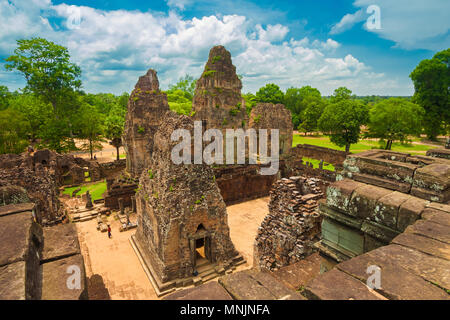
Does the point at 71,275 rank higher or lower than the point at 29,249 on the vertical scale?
lower

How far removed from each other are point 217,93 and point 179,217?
1515 centimetres

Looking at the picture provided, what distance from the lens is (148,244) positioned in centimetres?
1081

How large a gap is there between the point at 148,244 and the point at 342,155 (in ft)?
81.4

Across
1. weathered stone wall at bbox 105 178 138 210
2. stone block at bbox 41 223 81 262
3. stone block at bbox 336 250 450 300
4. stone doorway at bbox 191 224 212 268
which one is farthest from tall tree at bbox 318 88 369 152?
stone block at bbox 41 223 81 262

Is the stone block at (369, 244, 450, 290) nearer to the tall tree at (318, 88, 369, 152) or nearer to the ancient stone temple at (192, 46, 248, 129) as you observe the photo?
the ancient stone temple at (192, 46, 248, 129)

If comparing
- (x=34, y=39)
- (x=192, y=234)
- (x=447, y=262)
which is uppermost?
(x=34, y=39)

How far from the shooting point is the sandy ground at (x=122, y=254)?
945 cm

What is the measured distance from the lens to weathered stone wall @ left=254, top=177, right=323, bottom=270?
6941mm

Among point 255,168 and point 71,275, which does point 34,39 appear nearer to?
point 255,168

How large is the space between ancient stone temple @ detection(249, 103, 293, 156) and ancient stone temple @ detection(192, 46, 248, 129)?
7.25 meters

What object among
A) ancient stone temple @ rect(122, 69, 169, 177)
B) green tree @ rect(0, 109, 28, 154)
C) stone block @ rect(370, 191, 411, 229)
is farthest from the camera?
green tree @ rect(0, 109, 28, 154)
